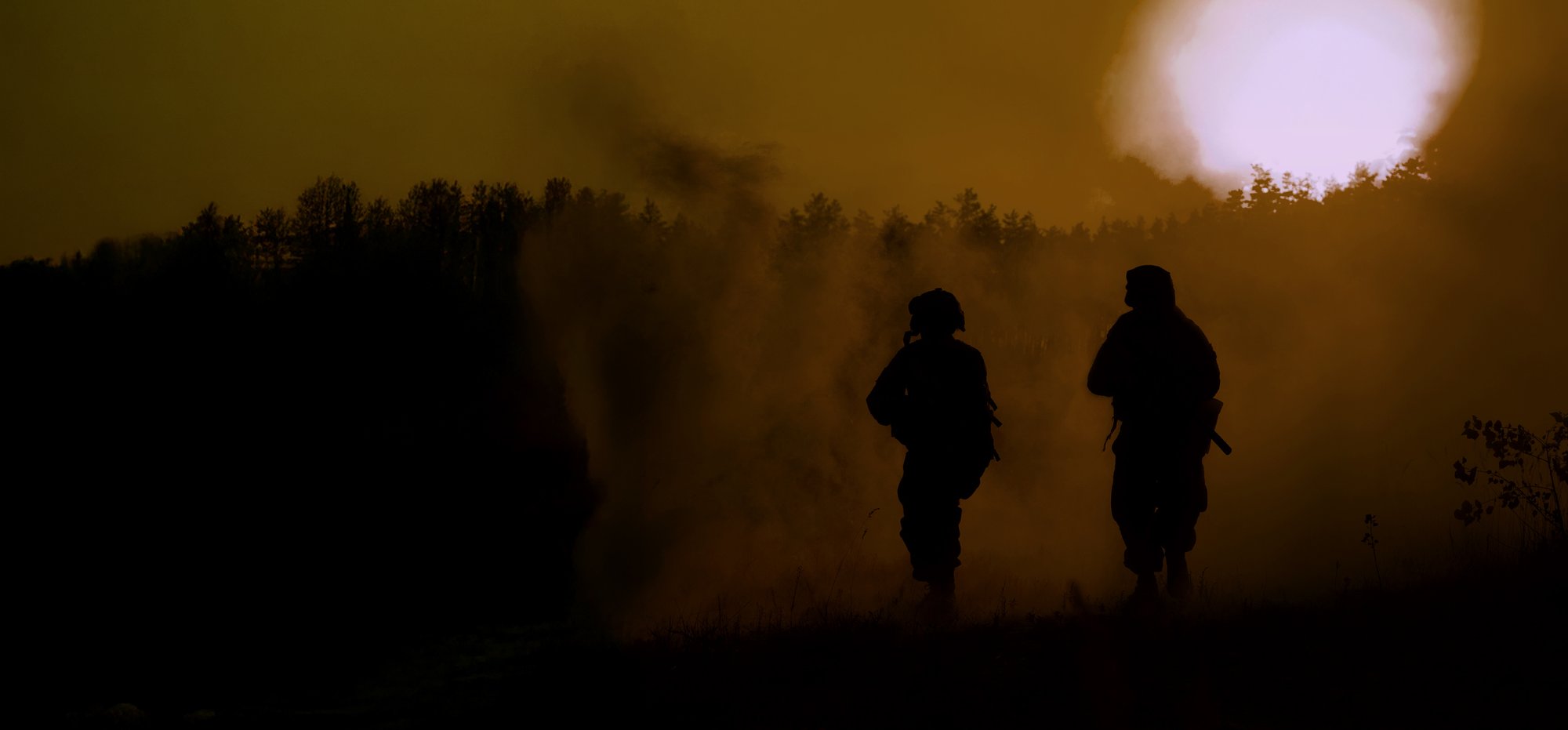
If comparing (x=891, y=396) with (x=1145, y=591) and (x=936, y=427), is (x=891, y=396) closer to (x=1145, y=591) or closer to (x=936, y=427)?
(x=936, y=427)

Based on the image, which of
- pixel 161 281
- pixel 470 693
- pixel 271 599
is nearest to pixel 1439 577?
pixel 470 693

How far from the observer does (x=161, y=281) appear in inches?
2496

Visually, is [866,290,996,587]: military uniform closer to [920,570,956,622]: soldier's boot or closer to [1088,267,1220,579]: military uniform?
[920,570,956,622]: soldier's boot

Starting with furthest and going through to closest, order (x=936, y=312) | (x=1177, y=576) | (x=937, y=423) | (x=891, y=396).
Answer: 1. (x=891, y=396)
2. (x=937, y=423)
3. (x=936, y=312)
4. (x=1177, y=576)

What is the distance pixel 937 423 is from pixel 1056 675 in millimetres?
2618

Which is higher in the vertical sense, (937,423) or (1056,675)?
(937,423)

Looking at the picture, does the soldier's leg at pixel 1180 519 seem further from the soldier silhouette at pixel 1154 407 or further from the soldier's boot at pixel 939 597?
the soldier's boot at pixel 939 597

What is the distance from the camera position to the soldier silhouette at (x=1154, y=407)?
7973 millimetres

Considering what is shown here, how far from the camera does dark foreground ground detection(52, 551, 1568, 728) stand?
5461 mm

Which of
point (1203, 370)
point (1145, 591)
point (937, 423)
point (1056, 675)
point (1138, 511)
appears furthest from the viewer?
point (937, 423)

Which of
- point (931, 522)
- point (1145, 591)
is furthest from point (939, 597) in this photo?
point (1145, 591)

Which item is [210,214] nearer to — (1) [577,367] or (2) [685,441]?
(1) [577,367]

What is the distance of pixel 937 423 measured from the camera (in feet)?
27.7

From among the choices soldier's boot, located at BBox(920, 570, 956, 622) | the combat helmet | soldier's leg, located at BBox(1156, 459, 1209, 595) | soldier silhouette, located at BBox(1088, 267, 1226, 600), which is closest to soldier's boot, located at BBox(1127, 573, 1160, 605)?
soldier silhouette, located at BBox(1088, 267, 1226, 600)
